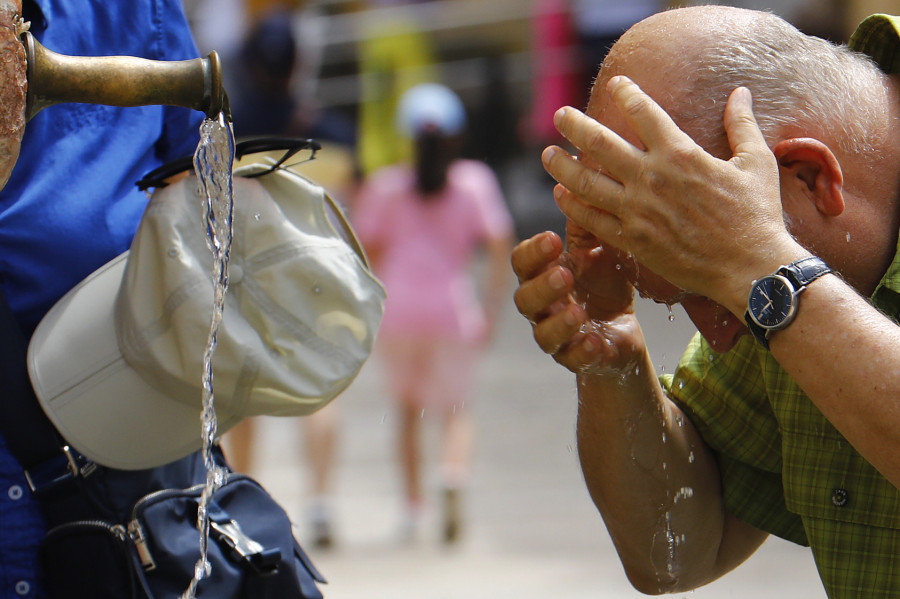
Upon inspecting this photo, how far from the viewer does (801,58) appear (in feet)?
5.59

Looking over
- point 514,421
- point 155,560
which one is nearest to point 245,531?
point 155,560

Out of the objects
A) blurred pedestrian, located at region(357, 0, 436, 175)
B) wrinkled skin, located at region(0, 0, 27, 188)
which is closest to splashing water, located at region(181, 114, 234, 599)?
wrinkled skin, located at region(0, 0, 27, 188)

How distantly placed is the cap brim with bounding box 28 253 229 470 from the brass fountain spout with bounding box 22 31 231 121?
425 millimetres

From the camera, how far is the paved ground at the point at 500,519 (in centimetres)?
444

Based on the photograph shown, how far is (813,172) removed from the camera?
1645 mm

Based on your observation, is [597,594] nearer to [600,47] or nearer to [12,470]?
[12,470]

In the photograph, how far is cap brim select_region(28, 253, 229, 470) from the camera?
5.97 feet

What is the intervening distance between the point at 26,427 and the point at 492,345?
247 inches

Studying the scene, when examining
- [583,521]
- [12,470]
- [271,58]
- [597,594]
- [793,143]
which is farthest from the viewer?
[271,58]

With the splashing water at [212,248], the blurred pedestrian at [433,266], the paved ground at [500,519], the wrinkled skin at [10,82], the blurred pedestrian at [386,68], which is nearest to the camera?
the wrinkled skin at [10,82]

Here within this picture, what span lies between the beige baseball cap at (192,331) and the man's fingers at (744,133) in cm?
64

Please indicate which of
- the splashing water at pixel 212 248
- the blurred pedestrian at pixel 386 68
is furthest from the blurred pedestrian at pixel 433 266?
the splashing water at pixel 212 248

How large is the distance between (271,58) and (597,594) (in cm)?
319

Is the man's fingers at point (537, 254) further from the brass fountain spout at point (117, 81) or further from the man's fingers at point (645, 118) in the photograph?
the brass fountain spout at point (117, 81)
